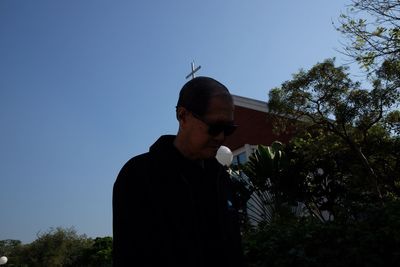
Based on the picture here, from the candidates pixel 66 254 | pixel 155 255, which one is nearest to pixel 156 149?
pixel 155 255

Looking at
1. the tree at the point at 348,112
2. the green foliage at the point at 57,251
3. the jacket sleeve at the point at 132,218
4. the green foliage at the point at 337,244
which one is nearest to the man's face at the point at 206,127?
the jacket sleeve at the point at 132,218

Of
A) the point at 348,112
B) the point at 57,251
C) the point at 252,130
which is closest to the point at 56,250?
the point at 57,251

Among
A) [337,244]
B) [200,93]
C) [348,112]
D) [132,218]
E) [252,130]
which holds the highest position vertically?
[252,130]

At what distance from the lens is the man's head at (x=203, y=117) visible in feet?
5.22

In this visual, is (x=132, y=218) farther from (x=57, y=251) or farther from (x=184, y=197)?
(x=57, y=251)

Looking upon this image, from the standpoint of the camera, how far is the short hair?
1.59 meters

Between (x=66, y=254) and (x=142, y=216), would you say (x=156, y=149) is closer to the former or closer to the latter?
(x=142, y=216)

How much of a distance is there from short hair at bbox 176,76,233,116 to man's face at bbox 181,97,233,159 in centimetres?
2

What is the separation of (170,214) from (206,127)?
1.29ft

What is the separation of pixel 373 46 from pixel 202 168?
10.0 metres

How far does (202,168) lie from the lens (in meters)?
1.67

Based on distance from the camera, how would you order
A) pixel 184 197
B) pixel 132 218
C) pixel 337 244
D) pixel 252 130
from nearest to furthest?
1. pixel 132 218
2. pixel 184 197
3. pixel 337 244
4. pixel 252 130

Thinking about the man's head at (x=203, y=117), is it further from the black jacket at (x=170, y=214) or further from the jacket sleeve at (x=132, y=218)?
the jacket sleeve at (x=132, y=218)

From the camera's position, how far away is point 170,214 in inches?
55.6
